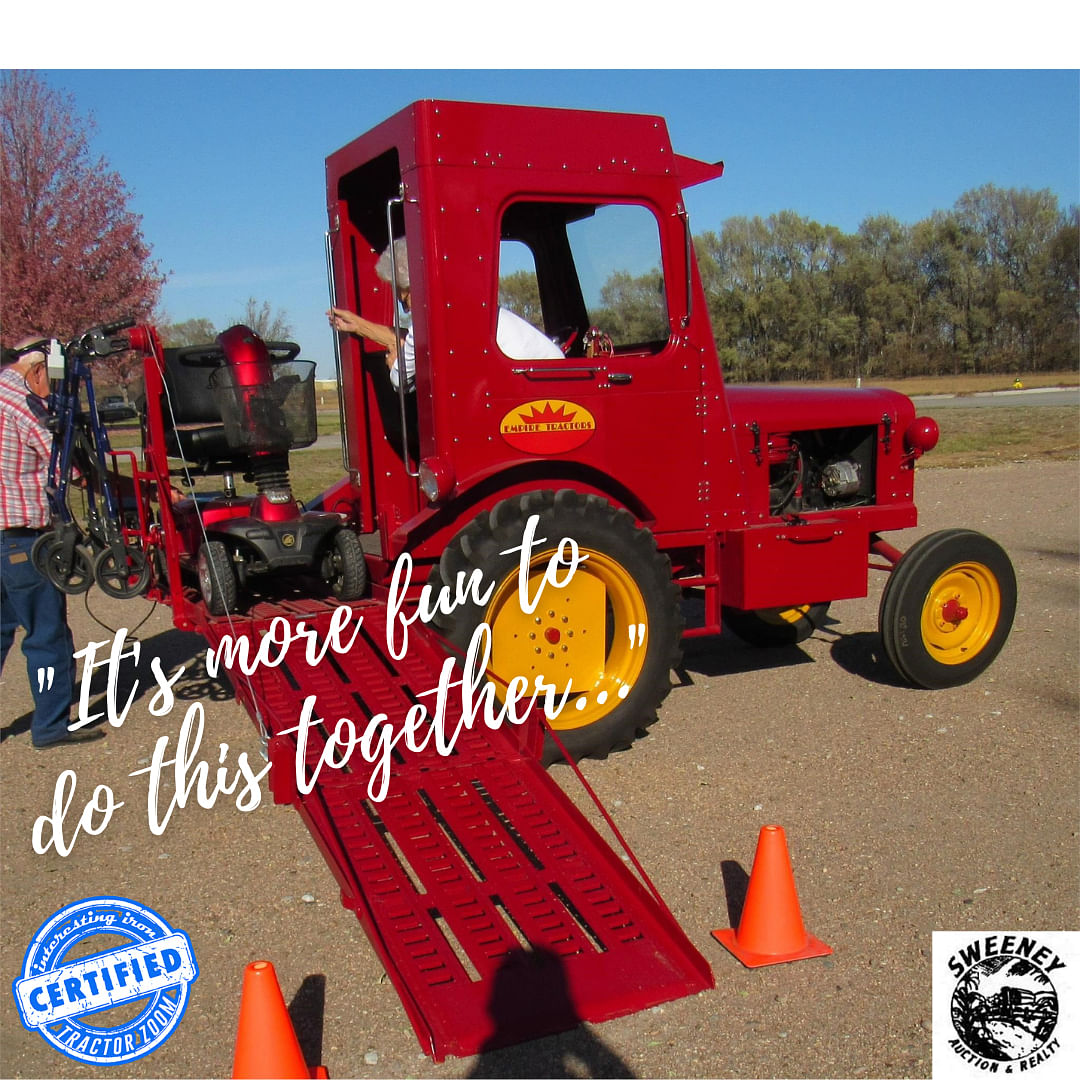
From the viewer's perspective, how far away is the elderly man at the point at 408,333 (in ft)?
16.5

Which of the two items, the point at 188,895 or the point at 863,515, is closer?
the point at 188,895

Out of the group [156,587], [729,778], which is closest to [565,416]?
[729,778]

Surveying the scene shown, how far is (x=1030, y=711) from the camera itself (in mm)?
5715

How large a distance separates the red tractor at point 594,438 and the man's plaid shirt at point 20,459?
4.75 ft

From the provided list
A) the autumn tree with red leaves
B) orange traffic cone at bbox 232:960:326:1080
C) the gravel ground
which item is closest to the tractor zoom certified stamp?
the gravel ground

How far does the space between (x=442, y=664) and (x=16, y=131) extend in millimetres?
14749

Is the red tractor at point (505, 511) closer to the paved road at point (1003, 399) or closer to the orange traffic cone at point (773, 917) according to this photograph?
the orange traffic cone at point (773, 917)

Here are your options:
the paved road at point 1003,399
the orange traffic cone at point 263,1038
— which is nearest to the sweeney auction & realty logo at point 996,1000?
the orange traffic cone at point 263,1038

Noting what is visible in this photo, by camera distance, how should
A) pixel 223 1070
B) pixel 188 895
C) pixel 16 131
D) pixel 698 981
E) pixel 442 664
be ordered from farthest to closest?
pixel 16 131, pixel 442 664, pixel 188 895, pixel 698 981, pixel 223 1070

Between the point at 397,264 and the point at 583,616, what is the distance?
1.92 m

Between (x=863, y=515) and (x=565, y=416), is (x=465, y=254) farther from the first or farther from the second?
(x=863, y=515)

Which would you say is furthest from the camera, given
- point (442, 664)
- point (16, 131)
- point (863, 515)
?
point (16, 131)

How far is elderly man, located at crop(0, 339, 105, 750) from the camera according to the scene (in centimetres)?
542

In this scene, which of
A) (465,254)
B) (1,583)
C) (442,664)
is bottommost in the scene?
(442,664)
